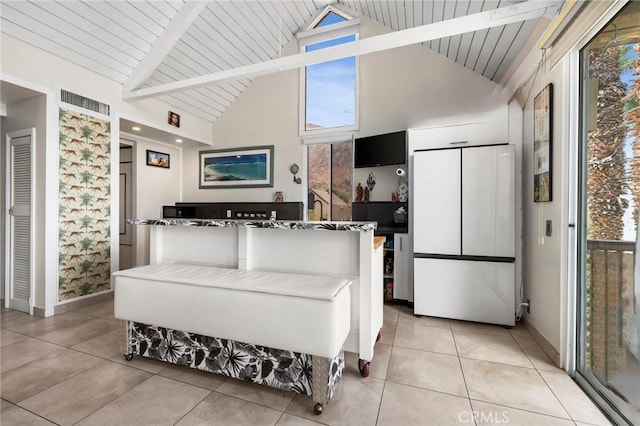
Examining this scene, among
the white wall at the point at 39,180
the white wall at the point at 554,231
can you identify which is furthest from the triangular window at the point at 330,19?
the white wall at the point at 39,180

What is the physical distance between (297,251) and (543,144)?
2.24 metres

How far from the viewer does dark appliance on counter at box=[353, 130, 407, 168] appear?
11.9ft

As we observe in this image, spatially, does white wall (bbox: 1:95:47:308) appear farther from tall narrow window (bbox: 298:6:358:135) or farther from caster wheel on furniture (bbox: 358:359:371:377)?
caster wheel on furniture (bbox: 358:359:371:377)

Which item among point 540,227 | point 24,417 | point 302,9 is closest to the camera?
point 24,417

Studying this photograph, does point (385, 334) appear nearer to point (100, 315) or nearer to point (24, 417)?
point (24, 417)

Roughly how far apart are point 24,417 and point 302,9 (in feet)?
17.5

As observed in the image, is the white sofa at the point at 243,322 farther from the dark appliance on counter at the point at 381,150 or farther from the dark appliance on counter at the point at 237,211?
the dark appliance on counter at the point at 237,211

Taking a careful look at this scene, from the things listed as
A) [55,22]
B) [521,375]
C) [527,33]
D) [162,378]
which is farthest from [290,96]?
[521,375]

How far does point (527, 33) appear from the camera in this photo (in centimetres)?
251

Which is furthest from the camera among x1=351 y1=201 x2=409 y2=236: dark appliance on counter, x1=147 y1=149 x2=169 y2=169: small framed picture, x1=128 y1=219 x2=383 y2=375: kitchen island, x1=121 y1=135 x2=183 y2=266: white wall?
x1=147 y1=149 x2=169 y2=169: small framed picture

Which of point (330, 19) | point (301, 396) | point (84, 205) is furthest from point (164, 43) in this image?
point (301, 396)

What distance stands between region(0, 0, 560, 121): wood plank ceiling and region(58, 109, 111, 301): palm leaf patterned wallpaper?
2.55ft

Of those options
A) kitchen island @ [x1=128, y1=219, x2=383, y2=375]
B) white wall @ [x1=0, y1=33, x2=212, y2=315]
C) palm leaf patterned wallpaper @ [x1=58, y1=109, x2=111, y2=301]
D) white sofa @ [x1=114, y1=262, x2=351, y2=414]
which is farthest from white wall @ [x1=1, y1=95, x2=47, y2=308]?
white sofa @ [x1=114, y1=262, x2=351, y2=414]

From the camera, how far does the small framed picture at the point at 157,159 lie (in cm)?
478
